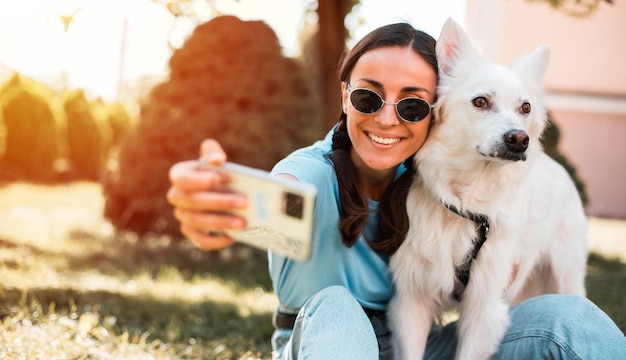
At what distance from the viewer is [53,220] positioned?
812 cm

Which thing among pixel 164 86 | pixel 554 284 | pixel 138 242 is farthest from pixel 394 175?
pixel 138 242

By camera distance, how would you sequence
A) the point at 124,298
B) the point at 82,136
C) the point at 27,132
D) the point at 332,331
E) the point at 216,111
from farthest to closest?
1. the point at 82,136
2. the point at 27,132
3. the point at 216,111
4. the point at 124,298
5. the point at 332,331

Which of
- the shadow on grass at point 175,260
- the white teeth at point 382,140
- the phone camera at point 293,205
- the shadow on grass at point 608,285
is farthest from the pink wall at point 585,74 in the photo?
the phone camera at point 293,205

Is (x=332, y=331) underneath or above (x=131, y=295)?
above

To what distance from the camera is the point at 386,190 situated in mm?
2537

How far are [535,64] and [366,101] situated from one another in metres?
0.85

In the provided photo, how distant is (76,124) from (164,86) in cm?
→ 841

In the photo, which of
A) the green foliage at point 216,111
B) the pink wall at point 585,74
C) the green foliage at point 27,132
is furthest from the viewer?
the pink wall at point 585,74

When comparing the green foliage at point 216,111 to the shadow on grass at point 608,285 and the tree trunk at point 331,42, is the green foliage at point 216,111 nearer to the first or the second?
the tree trunk at point 331,42

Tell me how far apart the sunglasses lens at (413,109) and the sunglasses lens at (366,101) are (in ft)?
0.27

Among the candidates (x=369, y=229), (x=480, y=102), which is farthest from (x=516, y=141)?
(x=369, y=229)

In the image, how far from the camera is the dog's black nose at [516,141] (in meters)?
2.19

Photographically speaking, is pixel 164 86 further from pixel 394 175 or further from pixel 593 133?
pixel 593 133

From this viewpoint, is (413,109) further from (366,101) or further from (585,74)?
(585,74)
